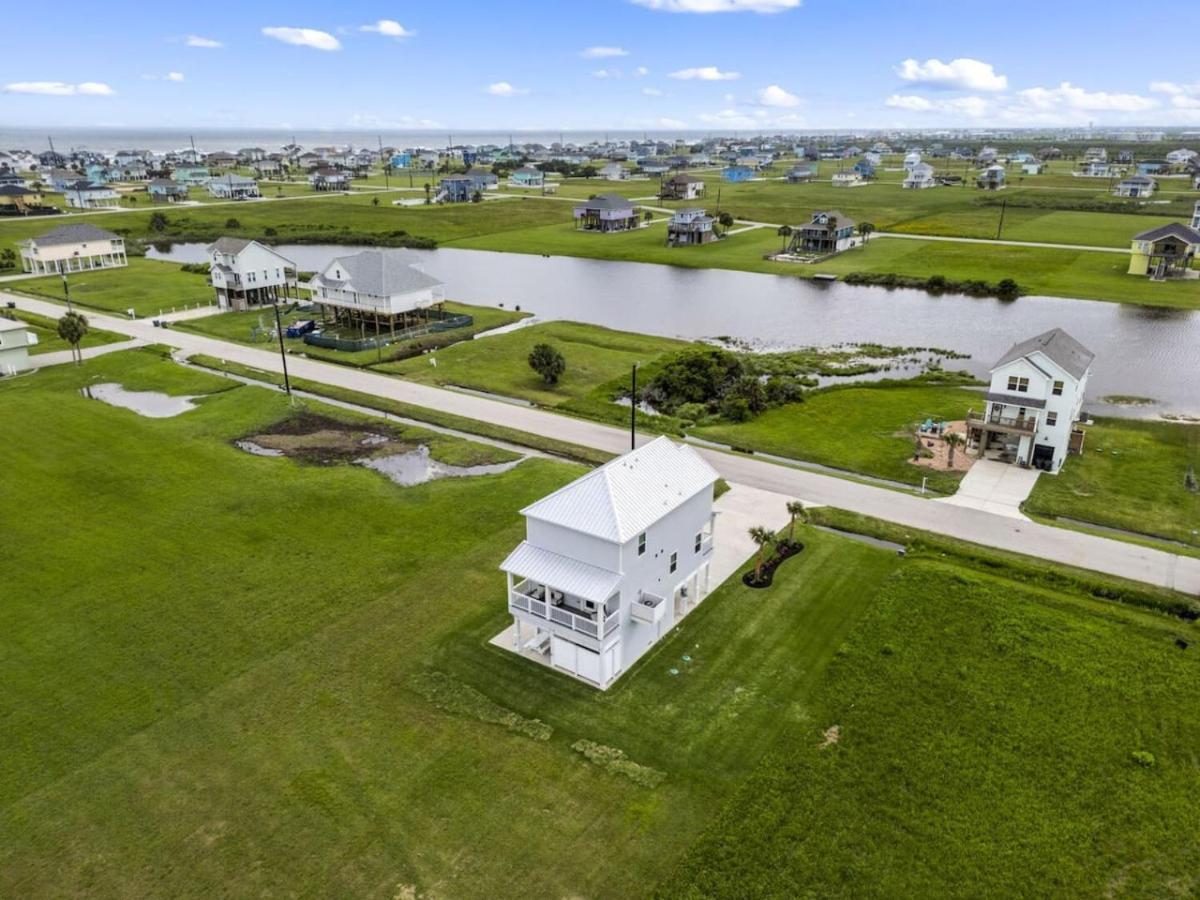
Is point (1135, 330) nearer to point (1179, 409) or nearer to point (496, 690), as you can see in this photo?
point (1179, 409)

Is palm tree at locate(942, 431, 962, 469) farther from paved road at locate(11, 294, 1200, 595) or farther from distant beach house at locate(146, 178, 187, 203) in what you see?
distant beach house at locate(146, 178, 187, 203)

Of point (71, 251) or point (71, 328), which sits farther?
point (71, 251)

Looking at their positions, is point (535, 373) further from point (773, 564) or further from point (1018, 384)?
point (1018, 384)

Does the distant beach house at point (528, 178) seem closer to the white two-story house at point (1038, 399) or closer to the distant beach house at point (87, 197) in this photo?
the distant beach house at point (87, 197)

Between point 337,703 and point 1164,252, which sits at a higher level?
point 1164,252

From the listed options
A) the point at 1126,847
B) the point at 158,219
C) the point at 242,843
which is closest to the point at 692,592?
the point at 1126,847

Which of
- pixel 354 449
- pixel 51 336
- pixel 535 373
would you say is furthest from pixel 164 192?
pixel 354 449
